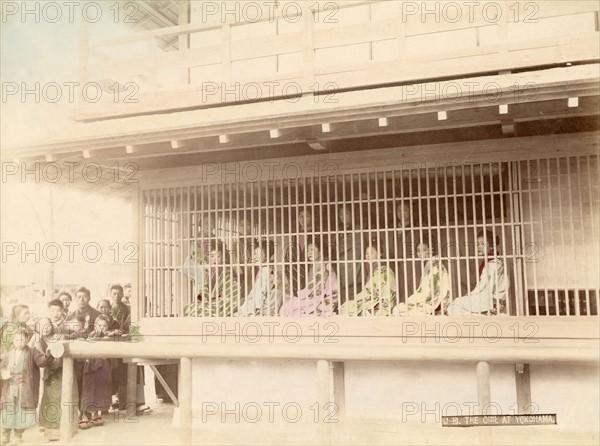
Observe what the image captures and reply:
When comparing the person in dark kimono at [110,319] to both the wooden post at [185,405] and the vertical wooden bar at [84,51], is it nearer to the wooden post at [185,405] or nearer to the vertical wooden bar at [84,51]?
the wooden post at [185,405]

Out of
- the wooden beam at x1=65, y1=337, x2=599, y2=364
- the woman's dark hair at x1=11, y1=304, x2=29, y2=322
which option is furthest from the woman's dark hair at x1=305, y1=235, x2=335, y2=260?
A: the woman's dark hair at x1=11, y1=304, x2=29, y2=322

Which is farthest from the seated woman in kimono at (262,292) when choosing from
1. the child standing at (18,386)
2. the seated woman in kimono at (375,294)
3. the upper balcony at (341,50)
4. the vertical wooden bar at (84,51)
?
the vertical wooden bar at (84,51)

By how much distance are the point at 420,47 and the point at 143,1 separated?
537 cm

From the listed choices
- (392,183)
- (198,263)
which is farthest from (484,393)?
(198,263)

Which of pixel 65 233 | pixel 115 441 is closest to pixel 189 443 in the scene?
pixel 115 441

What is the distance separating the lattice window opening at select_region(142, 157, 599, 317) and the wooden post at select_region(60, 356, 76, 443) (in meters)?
1.64

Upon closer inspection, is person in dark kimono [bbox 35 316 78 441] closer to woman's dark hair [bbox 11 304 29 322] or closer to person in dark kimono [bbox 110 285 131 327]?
woman's dark hair [bbox 11 304 29 322]

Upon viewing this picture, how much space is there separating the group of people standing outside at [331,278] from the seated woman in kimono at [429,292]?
0.01m

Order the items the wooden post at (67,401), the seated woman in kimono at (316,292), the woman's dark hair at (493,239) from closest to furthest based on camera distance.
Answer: the wooden post at (67,401) → the woman's dark hair at (493,239) → the seated woman in kimono at (316,292)

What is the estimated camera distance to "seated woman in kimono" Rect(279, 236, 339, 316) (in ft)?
23.0

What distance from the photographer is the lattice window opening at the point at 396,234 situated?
6340mm

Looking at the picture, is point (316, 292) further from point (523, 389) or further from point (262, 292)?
point (523, 389)

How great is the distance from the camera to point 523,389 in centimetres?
628

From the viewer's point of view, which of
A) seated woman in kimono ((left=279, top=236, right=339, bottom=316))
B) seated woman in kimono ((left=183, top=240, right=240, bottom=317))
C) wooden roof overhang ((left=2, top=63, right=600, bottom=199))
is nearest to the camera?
wooden roof overhang ((left=2, top=63, right=600, bottom=199))
